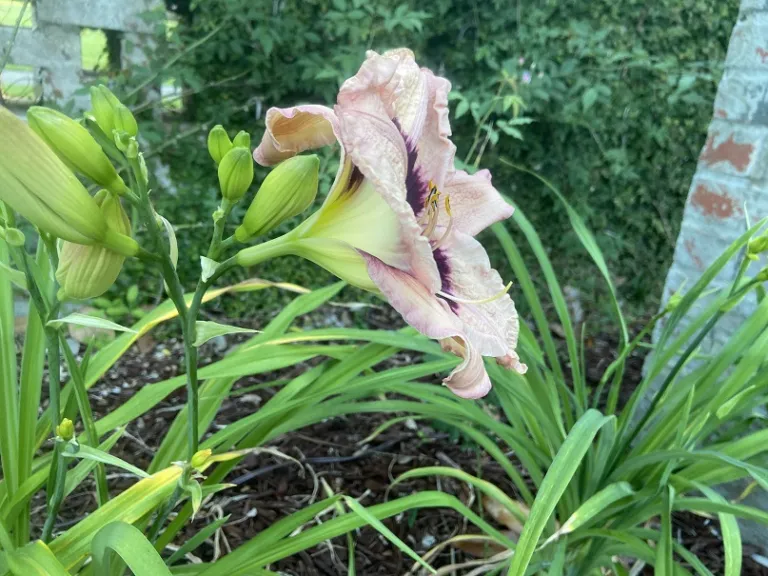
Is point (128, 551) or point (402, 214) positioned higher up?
point (402, 214)

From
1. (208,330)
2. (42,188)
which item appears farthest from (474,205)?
(42,188)

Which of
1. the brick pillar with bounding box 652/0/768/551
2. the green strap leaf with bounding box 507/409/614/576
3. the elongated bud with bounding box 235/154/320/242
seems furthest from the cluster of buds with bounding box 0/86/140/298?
the brick pillar with bounding box 652/0/768/551

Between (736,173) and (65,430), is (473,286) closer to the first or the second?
(65,430)

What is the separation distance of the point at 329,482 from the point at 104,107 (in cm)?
107

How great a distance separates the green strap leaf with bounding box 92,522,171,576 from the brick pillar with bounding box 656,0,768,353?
1.33 metres

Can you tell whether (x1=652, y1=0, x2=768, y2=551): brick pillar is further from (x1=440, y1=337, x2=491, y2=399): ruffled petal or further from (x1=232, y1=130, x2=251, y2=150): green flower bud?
(x1=232, y1=130, x2=251, y2=150): green flower bud

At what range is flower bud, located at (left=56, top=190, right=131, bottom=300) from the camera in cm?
54

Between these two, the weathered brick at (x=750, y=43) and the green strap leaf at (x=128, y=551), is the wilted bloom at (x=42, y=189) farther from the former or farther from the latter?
the weathered brick at (x=750, y=43)

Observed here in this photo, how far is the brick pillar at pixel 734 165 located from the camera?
4.56 ft

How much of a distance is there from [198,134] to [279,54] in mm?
393

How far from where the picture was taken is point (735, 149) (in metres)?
1.45

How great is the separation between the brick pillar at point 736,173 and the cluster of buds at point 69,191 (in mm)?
1301

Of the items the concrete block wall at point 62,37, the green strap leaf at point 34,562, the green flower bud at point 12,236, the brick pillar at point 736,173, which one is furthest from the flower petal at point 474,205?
the concrete block wall at point 62,37

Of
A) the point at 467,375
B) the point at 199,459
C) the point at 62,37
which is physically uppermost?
the point at 62,37
